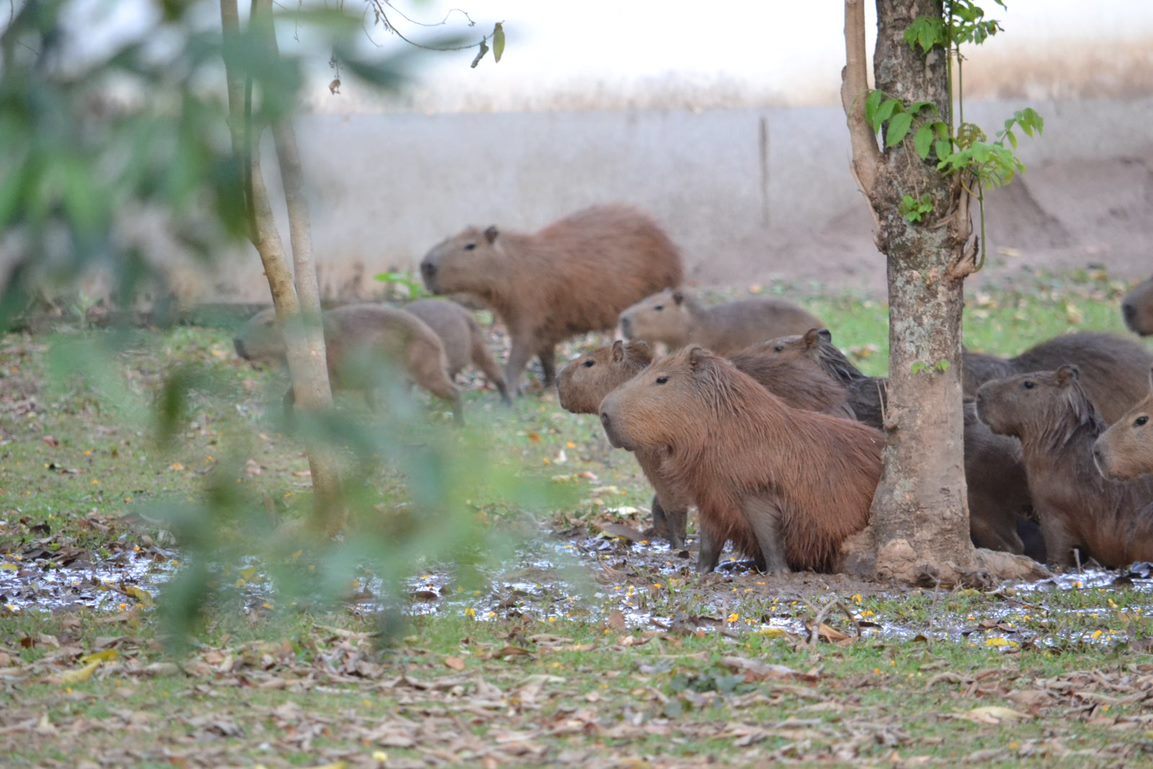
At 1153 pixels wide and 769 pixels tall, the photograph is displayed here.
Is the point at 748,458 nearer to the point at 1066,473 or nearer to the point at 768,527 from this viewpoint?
the point at 768,527

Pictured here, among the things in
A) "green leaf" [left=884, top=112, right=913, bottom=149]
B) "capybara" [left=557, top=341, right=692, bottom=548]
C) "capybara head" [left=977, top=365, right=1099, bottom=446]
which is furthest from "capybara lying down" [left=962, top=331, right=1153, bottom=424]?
"green leaf" [left=884, top=112, right=913, bottom=149]

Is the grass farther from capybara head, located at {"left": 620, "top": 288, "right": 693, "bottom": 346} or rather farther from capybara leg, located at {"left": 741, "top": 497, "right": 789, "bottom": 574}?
capybara head, located at {"left": 620, "top": 288, "right": 693, "bottom": 346}

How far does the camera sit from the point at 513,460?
1.56m

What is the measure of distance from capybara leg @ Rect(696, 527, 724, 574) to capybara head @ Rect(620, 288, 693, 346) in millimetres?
4617

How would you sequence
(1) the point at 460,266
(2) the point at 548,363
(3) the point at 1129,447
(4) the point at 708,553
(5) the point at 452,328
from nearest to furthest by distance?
(3) the point at 1129,447, (4) the point at 708,553, (5) the point at 452,328, (1) the point at 460,266, (2) the point at 548,363

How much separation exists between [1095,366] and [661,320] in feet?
11.8

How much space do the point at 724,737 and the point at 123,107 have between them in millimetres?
2450

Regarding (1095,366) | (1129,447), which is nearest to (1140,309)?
(1095,366)

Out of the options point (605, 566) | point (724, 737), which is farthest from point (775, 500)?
point (724, 737)

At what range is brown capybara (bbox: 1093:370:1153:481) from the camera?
567 centimetres

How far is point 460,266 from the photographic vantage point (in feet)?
35.3

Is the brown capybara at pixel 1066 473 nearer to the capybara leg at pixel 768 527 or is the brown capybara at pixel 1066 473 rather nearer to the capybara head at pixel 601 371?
the capybara leg at pixel 768 527

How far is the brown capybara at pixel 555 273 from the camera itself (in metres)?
10.8

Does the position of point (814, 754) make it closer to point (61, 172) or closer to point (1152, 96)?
point (61, 172)
